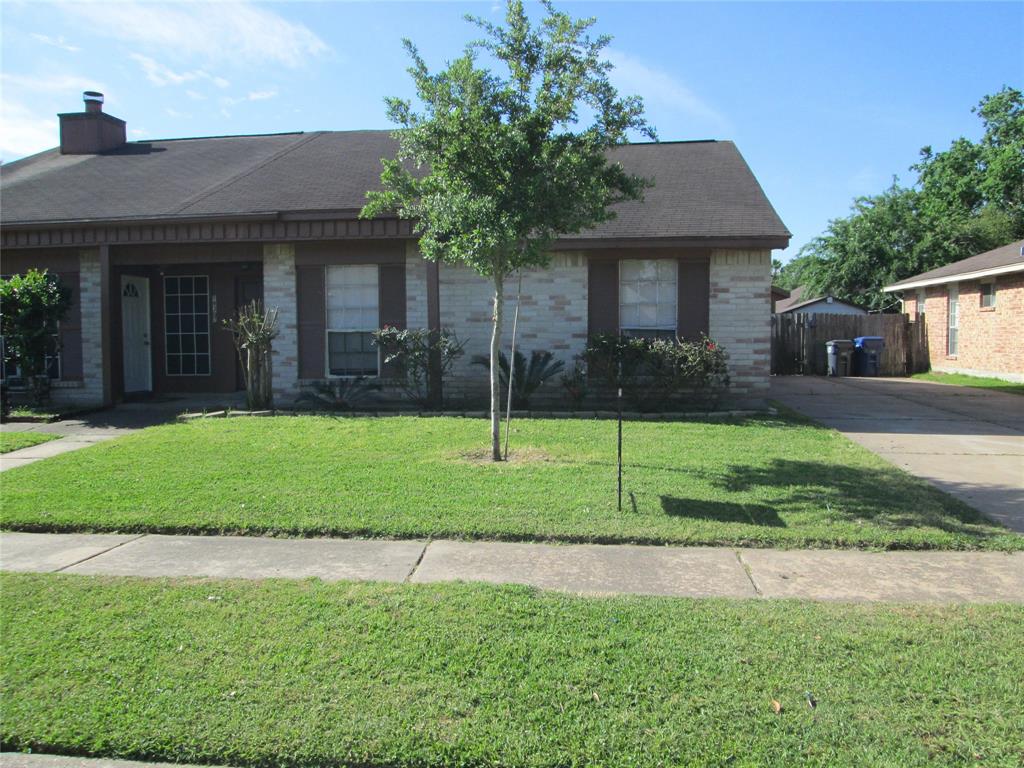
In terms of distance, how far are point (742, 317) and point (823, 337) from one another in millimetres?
12433

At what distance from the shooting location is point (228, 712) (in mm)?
3334

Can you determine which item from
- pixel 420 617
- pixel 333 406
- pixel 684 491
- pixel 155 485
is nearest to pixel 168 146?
pixel 333 406

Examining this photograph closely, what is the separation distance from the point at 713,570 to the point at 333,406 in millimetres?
8215

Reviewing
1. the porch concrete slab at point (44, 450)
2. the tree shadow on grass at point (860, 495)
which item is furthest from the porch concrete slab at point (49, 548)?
the tree shadow on grass at point (860, 495)

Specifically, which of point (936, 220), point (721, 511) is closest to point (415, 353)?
point (721, 511)

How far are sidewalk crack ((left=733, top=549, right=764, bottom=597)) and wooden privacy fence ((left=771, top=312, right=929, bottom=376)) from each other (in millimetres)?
19232

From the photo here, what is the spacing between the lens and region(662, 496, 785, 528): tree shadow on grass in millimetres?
6297

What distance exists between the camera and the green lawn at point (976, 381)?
1773 centimetres

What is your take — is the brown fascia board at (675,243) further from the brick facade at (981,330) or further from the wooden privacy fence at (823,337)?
the wooden privacy fence at (823,337)

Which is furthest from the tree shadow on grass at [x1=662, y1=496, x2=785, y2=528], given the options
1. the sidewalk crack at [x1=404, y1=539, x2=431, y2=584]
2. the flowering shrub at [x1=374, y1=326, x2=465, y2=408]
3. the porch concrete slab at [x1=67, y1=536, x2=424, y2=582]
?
the flowering shrub at [x1=374, y1=326, x2=465, y2=408]

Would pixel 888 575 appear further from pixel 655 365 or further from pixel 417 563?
pixel 655 365

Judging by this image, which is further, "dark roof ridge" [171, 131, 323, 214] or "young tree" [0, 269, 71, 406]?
"dark roof ridge" [171, 131, 323, 214]

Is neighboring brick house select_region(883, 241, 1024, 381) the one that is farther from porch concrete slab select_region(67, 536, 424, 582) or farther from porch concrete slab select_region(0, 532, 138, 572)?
porch concrete slab select_region(0, 532, 138, 572)

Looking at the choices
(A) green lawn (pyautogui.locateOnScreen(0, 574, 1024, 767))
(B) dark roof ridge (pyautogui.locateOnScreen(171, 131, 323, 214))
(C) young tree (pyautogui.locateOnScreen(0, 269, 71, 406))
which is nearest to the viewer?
(A) green lawn (pyautogui.locateOnScreen(0, 574, 1024, 767))
